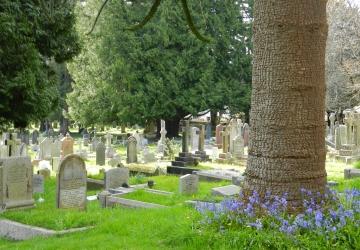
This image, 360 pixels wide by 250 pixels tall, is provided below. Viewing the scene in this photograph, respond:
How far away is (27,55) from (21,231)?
6.63 m

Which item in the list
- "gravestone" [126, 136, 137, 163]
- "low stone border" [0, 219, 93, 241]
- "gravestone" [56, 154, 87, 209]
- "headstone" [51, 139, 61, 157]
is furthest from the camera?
"headstone" [51, 139, 61, 157]

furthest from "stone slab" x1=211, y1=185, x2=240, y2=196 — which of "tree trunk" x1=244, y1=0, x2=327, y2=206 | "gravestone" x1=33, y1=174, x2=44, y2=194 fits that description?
"tree trunk" x1=244, y1=0, x2=327, y2=206

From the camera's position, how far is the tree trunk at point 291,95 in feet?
15.4

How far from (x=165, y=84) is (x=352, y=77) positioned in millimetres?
11773

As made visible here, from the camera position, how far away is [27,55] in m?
13.5

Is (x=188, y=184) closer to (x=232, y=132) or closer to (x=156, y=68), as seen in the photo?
(x=232, y=132)

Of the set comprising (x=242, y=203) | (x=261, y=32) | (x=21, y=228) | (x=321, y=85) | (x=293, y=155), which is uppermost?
(x=261, y=32)

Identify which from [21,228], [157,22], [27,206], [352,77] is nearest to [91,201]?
[27,206]

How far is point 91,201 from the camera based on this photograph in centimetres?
1164

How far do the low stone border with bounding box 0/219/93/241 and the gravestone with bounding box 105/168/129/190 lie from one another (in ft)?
A: 14.9

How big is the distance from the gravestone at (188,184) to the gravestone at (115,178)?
2022 millimetres

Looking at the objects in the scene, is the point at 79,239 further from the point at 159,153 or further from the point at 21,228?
the point at 159,153

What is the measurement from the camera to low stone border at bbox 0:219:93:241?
7.28 m

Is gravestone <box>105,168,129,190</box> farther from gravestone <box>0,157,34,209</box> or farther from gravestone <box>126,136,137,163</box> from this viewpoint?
gravestone <box>126,136,137,163</box>
